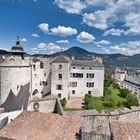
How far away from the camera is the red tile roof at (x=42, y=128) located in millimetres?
23703

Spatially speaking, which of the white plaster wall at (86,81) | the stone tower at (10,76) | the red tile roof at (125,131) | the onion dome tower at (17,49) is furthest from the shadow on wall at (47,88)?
the red tile roof at (125,131)

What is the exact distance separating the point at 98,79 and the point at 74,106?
1195 centimetres

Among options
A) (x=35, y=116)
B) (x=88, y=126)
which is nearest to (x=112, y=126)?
(x=88, y=126)

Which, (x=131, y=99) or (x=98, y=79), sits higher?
(x=98, y=79)

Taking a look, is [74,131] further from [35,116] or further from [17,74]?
[17,74]

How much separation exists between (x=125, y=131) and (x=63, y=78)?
31.6m

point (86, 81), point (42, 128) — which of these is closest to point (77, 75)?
point (86, 81)

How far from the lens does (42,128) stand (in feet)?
81.5

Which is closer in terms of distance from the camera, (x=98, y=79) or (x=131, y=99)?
Answer: (x=131, y=99)

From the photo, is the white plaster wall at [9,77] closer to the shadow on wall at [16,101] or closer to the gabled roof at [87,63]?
the shadow on wall at [16,101]

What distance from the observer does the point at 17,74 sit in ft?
125

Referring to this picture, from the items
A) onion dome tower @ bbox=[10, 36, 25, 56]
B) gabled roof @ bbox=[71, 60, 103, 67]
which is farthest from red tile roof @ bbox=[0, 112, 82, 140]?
gabled roof @ bbox=[71, 60, 103, 67]

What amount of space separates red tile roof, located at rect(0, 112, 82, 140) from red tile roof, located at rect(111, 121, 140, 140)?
3.81 meters

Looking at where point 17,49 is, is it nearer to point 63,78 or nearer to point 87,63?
point 63,78
